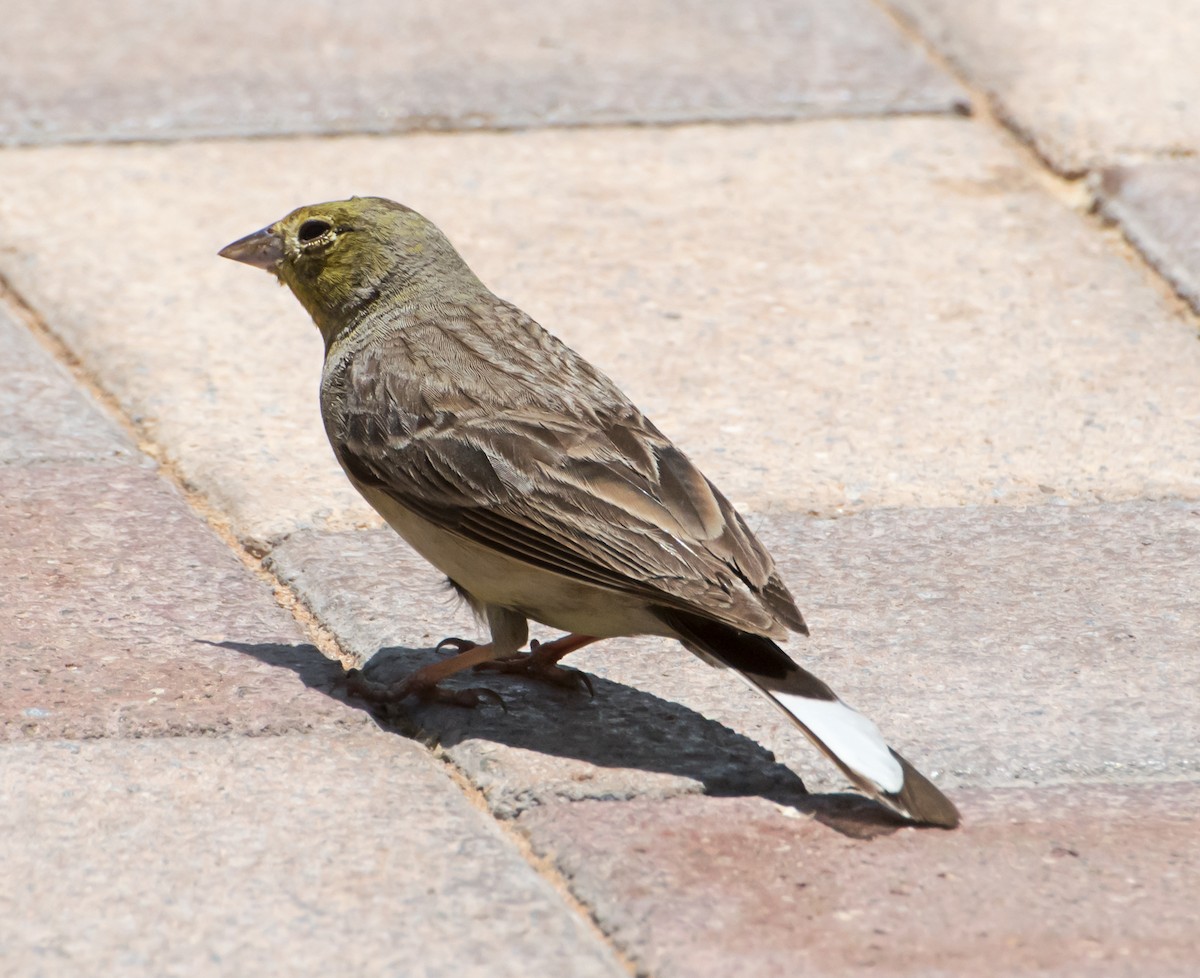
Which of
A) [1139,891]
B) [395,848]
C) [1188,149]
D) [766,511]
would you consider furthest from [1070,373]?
[395,848]

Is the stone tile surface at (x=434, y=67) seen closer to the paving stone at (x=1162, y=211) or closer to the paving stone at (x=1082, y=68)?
the paving stone at (x=1082, y=68)

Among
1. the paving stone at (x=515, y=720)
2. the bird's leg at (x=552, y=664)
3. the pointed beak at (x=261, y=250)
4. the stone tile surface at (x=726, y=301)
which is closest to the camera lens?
the paving stone at (x=515, y=720)

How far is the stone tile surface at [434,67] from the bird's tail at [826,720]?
4.42m

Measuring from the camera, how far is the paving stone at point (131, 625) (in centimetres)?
422

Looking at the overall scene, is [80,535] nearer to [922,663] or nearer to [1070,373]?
[922,663]

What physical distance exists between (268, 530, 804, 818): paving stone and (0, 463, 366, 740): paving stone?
0.15m

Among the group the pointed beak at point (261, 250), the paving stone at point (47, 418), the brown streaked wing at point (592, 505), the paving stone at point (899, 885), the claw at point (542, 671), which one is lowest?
the claw at point (542, 671)

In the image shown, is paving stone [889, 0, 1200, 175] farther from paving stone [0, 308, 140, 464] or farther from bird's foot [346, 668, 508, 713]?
bird's foot [346, 668, 508, 713]

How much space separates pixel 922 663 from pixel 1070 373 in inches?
78.4

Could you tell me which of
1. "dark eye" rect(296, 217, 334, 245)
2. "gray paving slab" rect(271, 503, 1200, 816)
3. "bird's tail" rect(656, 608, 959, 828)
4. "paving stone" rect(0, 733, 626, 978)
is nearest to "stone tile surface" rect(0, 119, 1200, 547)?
"gray paving slab" rect(271, 503, 1200, 816)

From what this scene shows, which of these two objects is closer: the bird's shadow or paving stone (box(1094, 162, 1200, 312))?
the bird's shadow

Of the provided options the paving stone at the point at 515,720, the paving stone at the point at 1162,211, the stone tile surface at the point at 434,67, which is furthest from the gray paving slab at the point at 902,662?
the stone tile surface at the point at 434,67

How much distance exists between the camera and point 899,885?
3648mm

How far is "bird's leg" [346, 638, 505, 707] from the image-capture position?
438cm
